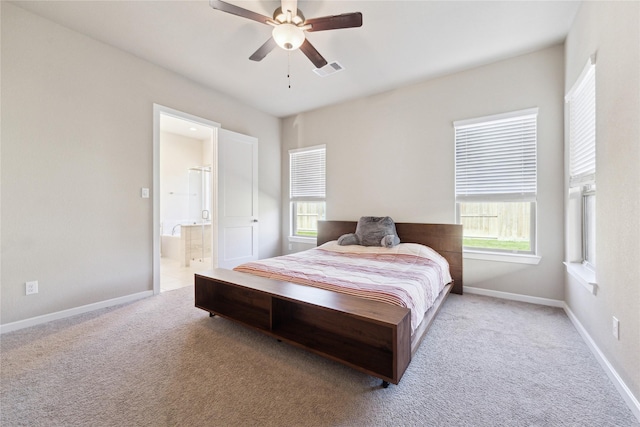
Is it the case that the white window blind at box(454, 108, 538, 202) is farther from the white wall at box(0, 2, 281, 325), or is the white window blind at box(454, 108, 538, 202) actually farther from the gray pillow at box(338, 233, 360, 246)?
the white wall at box(0, 2, 281, 325)

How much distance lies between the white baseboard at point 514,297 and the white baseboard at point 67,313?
403 centimetres

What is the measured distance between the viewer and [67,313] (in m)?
2.57

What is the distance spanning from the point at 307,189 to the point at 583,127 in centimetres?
362

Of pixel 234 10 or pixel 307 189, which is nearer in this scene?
pixel 234 10

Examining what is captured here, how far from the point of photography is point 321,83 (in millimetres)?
3658

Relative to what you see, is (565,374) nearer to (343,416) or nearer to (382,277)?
(382,277)

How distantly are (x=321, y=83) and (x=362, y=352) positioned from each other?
337cm

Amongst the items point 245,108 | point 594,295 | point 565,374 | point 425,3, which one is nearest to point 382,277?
point 565,374

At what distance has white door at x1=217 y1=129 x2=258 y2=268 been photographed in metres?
3.99

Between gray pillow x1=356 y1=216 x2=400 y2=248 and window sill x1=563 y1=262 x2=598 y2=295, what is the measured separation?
1676 mm

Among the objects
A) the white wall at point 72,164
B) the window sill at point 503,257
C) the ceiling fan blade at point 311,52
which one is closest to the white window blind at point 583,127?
the window sill at point 503,257

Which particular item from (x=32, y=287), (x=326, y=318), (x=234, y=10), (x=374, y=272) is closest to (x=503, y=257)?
(x=374, y=272)

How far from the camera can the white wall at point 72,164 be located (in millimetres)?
2291

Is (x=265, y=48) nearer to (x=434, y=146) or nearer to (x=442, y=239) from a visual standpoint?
(x=434, y=146)
